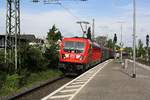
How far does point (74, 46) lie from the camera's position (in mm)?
30141

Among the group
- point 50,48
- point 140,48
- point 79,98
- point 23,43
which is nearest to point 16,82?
point 79,98

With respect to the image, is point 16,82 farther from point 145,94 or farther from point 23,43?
point 23,43

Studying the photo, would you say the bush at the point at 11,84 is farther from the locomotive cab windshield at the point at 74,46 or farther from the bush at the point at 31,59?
the locomotive cab windshield at the point at 74,46

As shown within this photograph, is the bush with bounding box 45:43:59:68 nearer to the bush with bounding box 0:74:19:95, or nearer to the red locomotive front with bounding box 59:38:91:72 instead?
the red locomotive front with bounding box 59:38:91:72

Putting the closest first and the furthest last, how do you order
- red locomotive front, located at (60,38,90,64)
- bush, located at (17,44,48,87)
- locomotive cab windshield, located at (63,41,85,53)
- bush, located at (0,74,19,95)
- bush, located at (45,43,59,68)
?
bush, located at (0,74,19,95), bush, located at (17,44,48,87), red locomotive front, located at (60,38,90,64), locomotive cab windshield, located at (63,41,85,53), bush, located at (45,43,59,68)

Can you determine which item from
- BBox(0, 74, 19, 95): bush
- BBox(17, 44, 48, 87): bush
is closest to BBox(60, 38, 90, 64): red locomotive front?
BBox(17, 44, 48, 87): bush

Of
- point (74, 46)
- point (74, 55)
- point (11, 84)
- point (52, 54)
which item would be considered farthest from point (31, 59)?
point (11, 84)

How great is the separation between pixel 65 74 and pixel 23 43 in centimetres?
473

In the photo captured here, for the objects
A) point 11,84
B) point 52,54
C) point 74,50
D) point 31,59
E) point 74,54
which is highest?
point 74,50

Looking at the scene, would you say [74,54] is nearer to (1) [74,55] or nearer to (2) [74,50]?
(1) [74,55]

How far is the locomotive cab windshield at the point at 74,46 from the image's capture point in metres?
29.9

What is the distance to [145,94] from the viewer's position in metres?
16.2

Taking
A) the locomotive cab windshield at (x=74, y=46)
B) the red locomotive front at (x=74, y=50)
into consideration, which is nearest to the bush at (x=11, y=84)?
the red locomotive front at (x=74, y=50)

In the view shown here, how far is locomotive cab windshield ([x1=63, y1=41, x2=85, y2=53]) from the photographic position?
98.1ft
